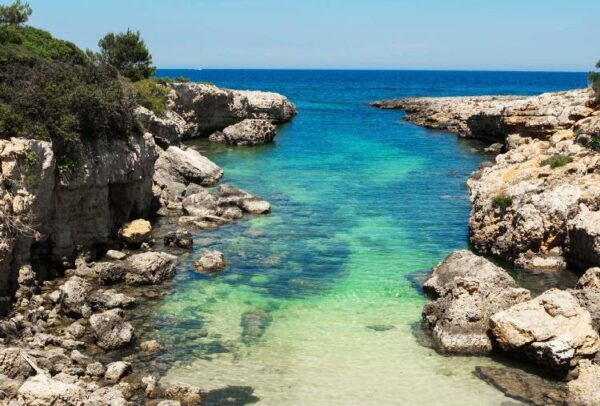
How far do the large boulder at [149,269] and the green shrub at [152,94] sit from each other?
83.9 ft

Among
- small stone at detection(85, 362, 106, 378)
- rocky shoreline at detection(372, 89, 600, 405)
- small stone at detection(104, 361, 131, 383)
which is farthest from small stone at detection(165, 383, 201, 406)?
rocky shoreline at detection(372, 89, 600, 405)

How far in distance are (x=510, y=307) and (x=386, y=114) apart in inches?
3824

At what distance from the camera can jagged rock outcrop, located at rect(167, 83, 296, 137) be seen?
73.0 meters

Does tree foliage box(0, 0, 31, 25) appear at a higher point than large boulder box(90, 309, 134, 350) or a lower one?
higher

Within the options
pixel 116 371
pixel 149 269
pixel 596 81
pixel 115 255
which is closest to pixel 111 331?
pixel 116 371

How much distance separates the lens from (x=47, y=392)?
49.8 feet

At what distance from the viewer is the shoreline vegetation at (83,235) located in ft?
59.6

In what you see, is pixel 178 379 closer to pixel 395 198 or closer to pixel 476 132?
pixel 395 198

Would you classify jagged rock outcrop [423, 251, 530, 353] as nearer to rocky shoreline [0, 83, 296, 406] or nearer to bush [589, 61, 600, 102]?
rocky shoreline [0, 83, 296, 406]

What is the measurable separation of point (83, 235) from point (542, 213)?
72.5ft

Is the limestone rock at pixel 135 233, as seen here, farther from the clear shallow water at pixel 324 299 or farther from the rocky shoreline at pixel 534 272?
the rocky shoreline at pixel 534 272

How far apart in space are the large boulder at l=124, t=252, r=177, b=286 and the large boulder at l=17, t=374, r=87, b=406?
420 inches

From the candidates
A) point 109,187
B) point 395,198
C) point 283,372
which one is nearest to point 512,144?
point 395,198

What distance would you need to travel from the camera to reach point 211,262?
Answer: 1141 inches
